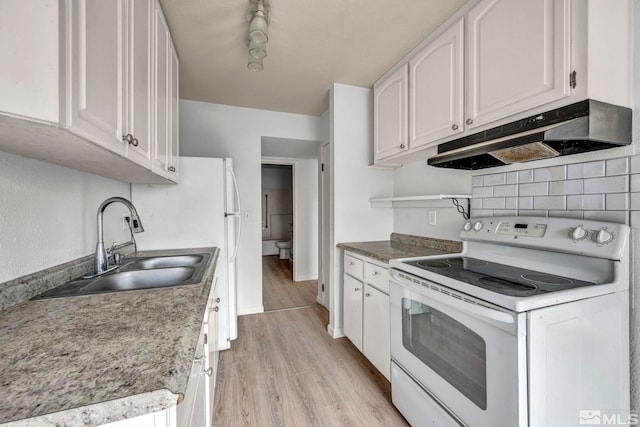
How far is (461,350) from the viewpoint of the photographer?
3.59 ft

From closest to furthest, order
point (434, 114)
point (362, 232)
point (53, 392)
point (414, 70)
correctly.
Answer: point (53, 392)
point (434, 114)
point (414, 70)
point (362, 232)

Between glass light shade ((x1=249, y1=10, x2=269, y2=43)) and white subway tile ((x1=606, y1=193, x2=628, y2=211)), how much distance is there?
1855 mm

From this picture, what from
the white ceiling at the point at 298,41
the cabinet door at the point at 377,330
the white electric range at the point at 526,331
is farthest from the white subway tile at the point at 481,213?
the white ceiling at the point at 298,41

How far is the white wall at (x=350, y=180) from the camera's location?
2385 millimetres

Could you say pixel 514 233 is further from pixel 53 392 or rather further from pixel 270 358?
pixel 270 358

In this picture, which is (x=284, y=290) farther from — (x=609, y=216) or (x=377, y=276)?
(x=609, y=216)

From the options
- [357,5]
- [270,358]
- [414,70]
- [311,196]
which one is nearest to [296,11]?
[357,5]

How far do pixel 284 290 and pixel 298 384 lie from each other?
2.03 metres

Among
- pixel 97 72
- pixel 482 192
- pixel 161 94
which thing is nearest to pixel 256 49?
pixel 161 94

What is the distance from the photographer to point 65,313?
31.5 inches

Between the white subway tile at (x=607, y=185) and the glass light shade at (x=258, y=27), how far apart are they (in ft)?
5.88

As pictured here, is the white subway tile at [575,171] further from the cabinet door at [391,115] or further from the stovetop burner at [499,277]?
the cabinet door at [391,115]

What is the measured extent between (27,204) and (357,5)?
71.1 inches

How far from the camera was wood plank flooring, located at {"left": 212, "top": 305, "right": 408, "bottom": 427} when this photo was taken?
4.90ft
